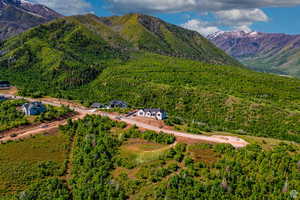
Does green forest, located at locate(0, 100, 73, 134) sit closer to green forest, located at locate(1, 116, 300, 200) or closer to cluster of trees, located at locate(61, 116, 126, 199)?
cluster of trees, located at locate(61, 116, 126, 199)

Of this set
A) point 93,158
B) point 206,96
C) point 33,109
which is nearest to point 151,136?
point 93,158

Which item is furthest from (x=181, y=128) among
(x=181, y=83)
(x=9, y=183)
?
(x=181, y=83)

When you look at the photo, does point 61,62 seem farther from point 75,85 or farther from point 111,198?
point 111,198

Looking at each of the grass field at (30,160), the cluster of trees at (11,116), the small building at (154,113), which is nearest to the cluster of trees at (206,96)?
the small building at (154,113)

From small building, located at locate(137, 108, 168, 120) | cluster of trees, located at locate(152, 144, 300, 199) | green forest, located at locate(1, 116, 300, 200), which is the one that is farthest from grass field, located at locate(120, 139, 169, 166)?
small building, located at locate(137, 108, 168, 120)

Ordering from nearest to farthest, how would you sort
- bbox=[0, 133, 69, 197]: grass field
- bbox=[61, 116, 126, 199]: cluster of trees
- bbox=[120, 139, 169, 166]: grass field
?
bbox=[61, 116, 126, 199]: cluster of trees < bbox=[0, 133, 69, 197]: grass field < bbox=[120, 139, 169, 166]: grass field

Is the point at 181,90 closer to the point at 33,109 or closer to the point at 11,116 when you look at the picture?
the point at 33,109

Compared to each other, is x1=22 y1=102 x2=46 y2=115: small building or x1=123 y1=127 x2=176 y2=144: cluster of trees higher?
x1=22 y1=102 x2=46 y2=115: small building
